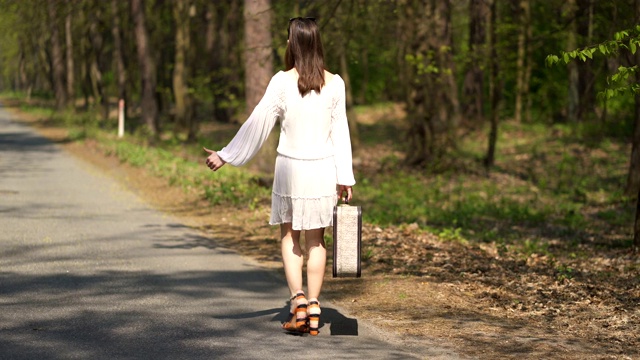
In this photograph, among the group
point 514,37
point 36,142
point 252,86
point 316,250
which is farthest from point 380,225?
point 36,142

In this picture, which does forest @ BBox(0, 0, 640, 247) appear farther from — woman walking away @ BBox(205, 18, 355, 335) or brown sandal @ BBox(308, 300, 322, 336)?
brown sandal @ BBox(308, 300, 322, 336)

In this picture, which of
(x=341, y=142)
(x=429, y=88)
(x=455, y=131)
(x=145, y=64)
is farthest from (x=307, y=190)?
(x=145, y=64)

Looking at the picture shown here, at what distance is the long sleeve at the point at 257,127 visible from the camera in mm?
6879

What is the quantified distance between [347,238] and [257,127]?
3.35 ft

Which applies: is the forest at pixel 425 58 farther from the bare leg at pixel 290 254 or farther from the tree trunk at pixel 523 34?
the bare leg at pixel 290 254

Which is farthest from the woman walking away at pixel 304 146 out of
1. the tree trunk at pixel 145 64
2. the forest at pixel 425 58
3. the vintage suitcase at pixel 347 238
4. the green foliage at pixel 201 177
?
the tree trunk at pixel 145 64

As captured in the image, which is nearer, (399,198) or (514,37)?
(399,198)

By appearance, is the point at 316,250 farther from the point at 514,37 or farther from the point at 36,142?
the point at 36,142

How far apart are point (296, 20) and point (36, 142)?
973 inches

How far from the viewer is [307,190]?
22.7 feet

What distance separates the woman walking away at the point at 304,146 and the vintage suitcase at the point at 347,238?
128mm

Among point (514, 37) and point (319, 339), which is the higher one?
point (514, 37)

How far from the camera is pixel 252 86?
2016 cm

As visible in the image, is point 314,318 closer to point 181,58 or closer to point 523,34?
point 523,34
